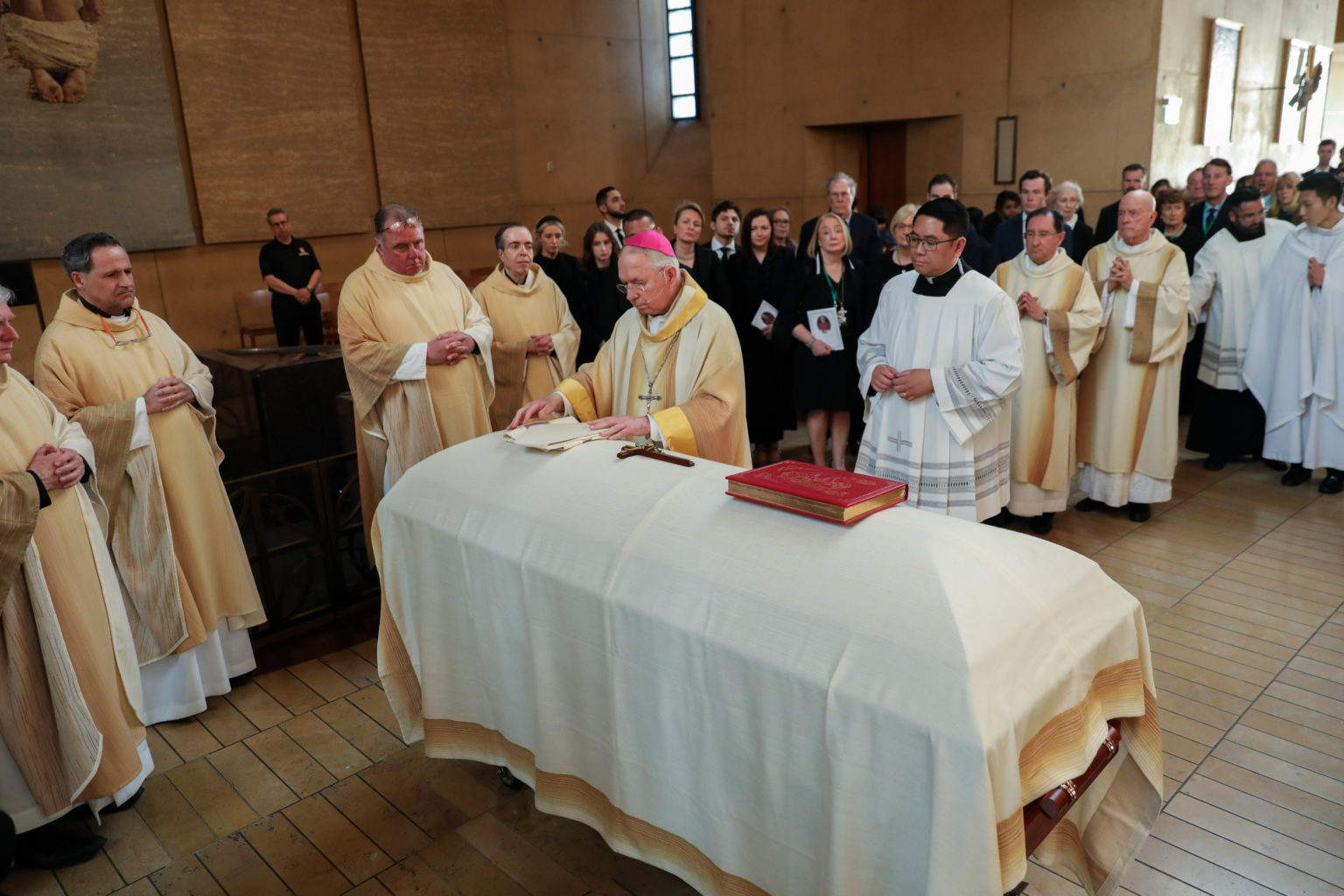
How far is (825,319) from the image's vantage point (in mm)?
6605

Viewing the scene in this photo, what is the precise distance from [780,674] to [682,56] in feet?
53.3

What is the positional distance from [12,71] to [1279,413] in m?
12.1

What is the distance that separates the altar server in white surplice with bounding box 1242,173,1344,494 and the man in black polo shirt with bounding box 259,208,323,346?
8913 millimetres

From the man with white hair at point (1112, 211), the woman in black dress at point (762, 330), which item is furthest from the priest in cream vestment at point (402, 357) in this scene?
the man with white hair at point (1112, 211)

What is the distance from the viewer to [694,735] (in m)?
2.49

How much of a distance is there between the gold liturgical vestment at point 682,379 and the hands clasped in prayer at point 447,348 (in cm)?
95

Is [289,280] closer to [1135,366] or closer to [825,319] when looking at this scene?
[825,319]

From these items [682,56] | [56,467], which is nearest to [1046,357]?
[56,467]

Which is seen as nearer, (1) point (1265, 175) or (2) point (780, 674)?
(2) point (780, 674)

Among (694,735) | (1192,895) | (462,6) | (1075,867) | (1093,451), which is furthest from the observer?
(462,6)

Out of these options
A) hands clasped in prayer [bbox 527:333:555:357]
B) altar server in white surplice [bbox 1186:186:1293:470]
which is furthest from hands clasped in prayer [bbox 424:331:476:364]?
altar server in white surplice [bbox 1186:186:1293:470]

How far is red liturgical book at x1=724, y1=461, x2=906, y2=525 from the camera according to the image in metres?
2.39

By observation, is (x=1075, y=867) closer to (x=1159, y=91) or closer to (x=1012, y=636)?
(x=1012, y=636)

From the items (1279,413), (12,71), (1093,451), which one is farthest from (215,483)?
(12,71)
